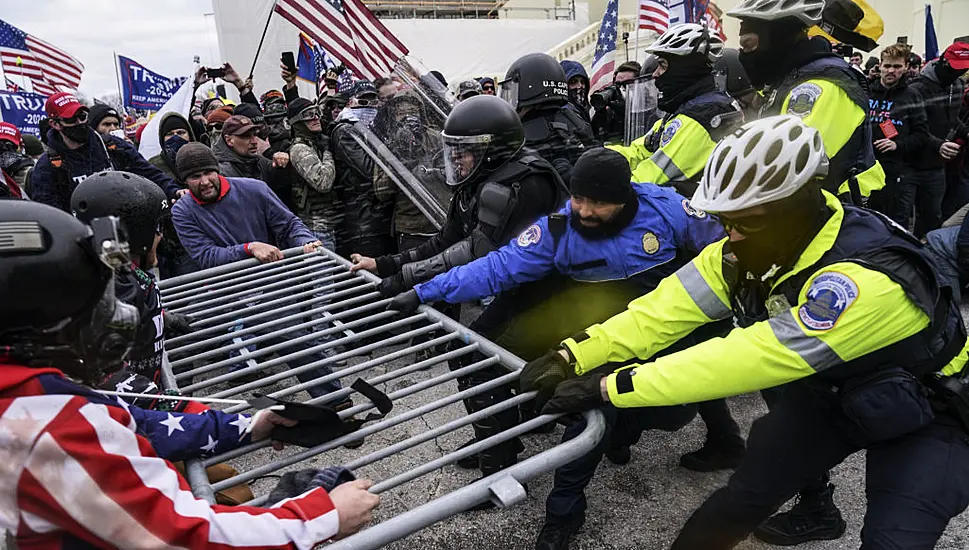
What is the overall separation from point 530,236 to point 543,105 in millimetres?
1920

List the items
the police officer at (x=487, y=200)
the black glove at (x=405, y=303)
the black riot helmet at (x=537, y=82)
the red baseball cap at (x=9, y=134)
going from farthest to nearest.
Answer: the red baseball cap at (x=9, y=134) → the black riot helmet at (x=537, y=82) → the police officer at (x=487, y=200) → the black glove at (x=405, y=303)

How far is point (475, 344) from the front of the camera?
2422 millimetres

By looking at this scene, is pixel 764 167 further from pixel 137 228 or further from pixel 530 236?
pixel 137 228

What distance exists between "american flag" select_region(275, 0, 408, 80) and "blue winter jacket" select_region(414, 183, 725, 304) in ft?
10.9

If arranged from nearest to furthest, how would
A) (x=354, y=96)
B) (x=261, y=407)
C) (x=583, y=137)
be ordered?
(x=261, y=407)
(x=583, y=137)
(x=354, y=96)

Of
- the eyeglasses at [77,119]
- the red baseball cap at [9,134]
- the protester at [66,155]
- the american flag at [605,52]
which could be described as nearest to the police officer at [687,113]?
the protester at [66,155]

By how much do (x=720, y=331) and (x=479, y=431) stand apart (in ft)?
4.49

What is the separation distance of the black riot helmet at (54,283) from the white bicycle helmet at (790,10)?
318 cm

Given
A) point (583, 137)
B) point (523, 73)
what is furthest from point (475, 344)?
point (583, 137)

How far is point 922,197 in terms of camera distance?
20.7 feet

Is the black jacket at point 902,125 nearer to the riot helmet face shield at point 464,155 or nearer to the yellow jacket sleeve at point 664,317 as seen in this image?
the riot helmet face shield at point 464,155

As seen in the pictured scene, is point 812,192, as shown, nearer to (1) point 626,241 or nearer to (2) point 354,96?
(1) point 626,241

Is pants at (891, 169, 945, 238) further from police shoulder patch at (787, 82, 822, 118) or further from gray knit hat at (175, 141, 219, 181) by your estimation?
gray knit hat at (175, 141, 219, 181)

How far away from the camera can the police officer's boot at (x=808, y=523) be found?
2773mm
